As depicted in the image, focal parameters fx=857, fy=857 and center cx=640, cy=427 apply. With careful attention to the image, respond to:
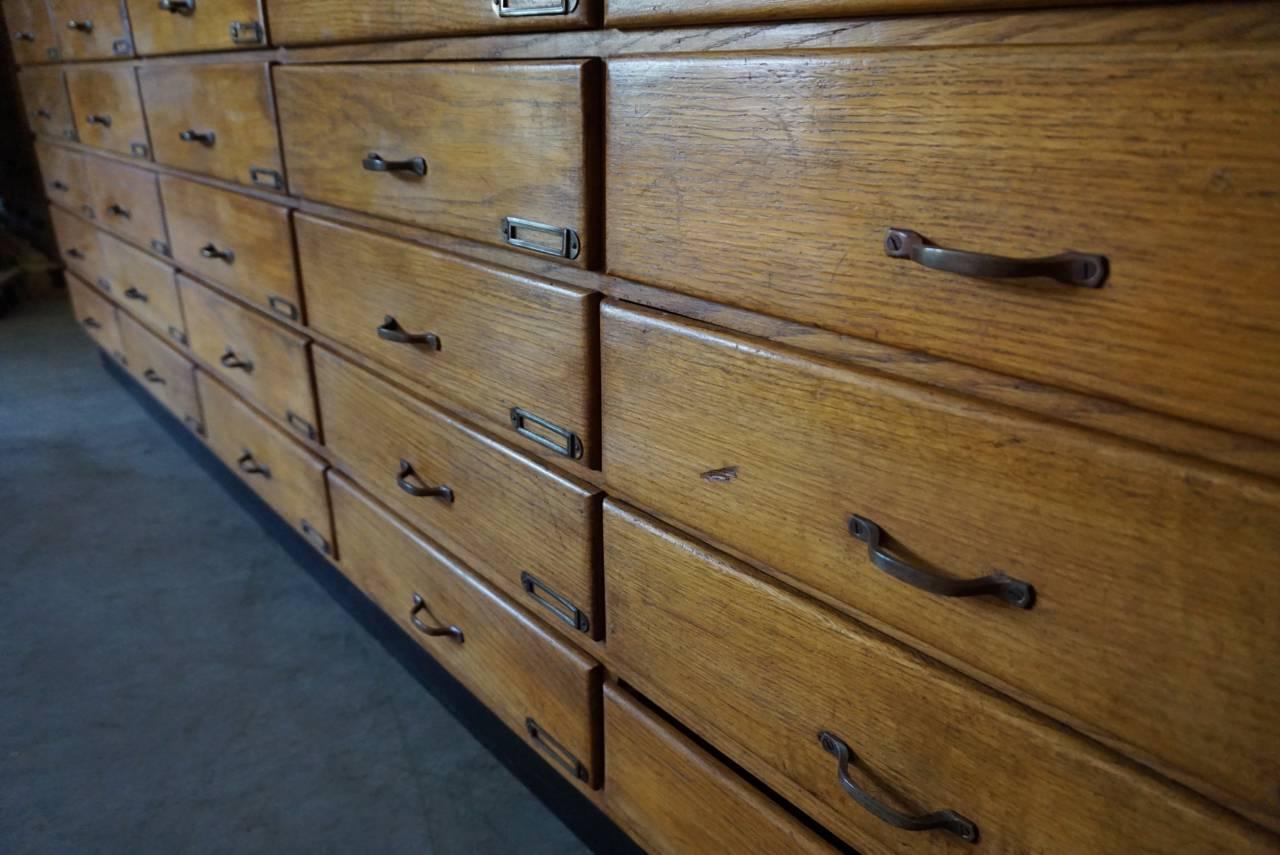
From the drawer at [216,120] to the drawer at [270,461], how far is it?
41 centimetres

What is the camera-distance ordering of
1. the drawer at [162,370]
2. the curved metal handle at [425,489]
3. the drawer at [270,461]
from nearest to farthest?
the curved metal handle at [425,489]
the drawer at [270,461]
the drawer at [162,370]

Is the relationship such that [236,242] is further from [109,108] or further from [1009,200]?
[1009,200]

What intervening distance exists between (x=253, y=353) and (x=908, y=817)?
121 centimetres

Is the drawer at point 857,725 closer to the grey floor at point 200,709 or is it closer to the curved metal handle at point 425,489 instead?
the curved metal handle at point 425,489

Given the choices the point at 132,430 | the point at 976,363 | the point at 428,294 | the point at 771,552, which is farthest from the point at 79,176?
the point at 976,363

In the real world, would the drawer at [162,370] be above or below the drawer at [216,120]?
below

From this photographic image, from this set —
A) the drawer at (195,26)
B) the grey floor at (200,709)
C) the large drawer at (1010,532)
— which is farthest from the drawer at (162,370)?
the large drawer at (1010,532)

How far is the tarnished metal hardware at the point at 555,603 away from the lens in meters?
0.85

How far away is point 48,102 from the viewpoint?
206 cm

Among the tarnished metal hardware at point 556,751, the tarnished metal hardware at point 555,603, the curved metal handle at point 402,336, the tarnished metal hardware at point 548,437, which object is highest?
the curved metal handle at point 402,336

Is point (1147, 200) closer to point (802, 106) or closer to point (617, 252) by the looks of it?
point (802, 106)

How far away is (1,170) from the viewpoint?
348 centimetres

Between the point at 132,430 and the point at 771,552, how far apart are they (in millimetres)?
2083

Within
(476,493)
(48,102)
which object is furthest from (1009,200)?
(48,102)
